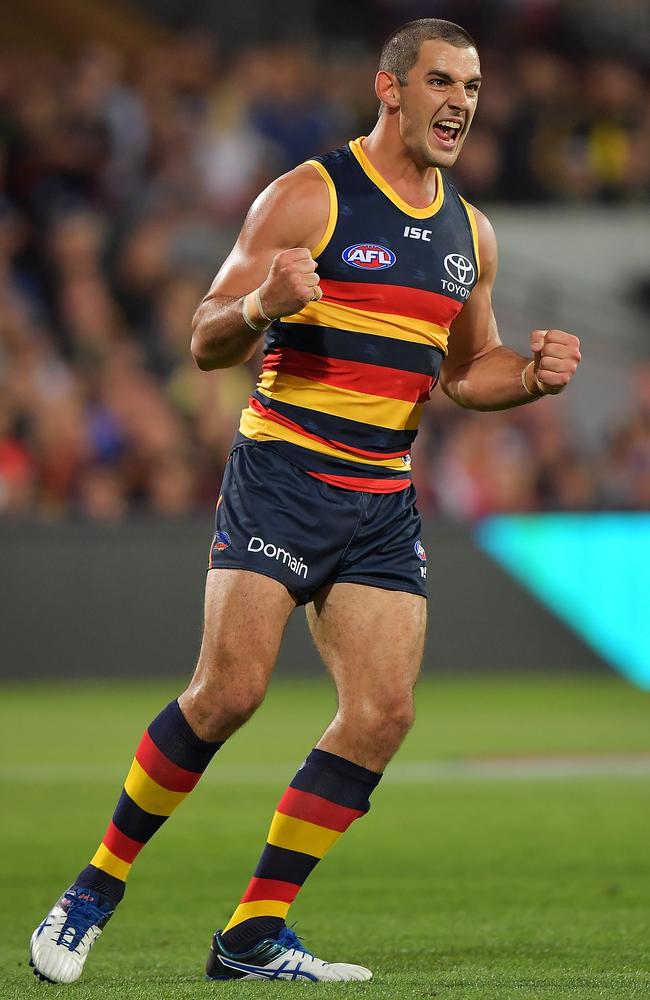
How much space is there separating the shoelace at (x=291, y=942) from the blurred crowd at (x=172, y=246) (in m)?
8.56

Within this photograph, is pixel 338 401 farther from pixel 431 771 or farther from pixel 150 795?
pixel 431 771

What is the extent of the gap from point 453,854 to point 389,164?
10.5ft

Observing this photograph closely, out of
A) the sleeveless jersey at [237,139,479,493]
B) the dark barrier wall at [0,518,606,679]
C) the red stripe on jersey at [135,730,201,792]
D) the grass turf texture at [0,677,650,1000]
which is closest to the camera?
the grass turf texture at [0,677,650,1000]

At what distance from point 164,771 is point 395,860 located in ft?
7.48

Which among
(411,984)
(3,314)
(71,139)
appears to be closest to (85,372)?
(3,314)

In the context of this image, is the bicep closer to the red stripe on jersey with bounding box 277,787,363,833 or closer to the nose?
the nose

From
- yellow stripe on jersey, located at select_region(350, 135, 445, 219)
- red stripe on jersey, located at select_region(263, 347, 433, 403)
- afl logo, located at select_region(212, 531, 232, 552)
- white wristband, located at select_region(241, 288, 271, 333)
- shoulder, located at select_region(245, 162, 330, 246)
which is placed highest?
yellow stripe on jersey, located at select_region(350, 135, 445, 219)

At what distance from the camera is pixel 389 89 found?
16.7 ft

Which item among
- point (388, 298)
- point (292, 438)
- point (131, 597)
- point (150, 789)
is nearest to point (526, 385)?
point (388, 298)

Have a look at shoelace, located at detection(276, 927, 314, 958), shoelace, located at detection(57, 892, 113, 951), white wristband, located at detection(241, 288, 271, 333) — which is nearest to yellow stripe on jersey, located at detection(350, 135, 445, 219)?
white wristband, located at detection(241, 288, 271, 333)

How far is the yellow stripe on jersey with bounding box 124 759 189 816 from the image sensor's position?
4.88 m

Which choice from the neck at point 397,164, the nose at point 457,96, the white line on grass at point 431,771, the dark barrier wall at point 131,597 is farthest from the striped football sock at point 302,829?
the dark barrier wall at point 131,597

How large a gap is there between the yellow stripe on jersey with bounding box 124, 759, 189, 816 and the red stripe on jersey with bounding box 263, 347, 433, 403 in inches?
51.5

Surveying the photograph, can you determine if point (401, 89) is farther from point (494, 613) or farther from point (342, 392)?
point (494, 613)
